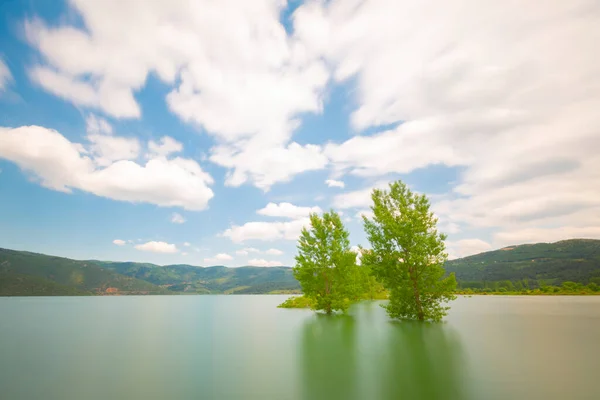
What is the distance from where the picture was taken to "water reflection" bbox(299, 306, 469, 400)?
1470 cm

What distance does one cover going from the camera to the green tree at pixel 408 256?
130 feet

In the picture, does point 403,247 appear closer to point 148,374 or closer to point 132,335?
point 148,374

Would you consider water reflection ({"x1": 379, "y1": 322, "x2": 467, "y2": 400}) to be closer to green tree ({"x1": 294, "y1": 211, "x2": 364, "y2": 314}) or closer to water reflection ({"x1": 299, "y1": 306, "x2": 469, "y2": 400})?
water reflection ({"x1": 299, "y1": 306, "x2": 469, "y2": 400})

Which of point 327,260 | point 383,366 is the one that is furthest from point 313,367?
point 327,260

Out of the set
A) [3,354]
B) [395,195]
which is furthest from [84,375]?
[395,195]

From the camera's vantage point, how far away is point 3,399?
1484 centimetres

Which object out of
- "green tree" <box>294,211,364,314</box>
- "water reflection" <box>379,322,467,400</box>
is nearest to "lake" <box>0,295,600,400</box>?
"water reflection" <box>379,322,467,400</box>

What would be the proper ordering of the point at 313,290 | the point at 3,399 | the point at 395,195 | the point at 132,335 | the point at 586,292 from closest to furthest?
the point at 3,399 → the point at 132,335 → the point at 395,195 → the point at 313,290 → the point at 586,292

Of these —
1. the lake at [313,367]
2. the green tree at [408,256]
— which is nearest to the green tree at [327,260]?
the green tree at [408,256]

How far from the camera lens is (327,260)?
56594mm

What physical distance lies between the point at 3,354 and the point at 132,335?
559 inches

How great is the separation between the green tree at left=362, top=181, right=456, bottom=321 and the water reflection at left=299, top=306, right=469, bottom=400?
737 cm

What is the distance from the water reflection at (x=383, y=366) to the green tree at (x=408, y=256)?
7.37 m

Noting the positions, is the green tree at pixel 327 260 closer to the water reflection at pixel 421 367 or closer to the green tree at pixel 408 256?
the green tree at pixel 408 256
